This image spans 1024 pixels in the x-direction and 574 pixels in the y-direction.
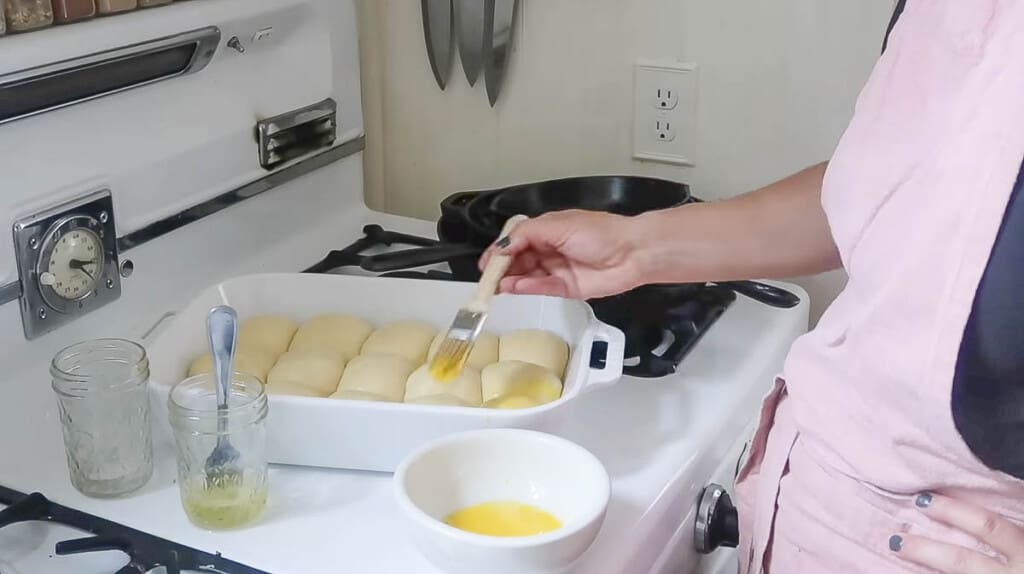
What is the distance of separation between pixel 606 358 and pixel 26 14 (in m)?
0.48

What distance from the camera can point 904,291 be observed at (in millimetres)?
580

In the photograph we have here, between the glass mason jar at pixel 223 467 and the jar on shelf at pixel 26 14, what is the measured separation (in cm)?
28

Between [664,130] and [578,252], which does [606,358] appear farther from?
[664,130]

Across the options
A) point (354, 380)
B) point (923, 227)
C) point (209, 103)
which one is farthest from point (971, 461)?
point (209, 103)

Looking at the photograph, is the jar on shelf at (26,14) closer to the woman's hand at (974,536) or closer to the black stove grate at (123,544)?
the black stove grate at (123,544)

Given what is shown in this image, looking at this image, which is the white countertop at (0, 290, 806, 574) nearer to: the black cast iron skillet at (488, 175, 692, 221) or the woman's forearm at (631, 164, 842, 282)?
the woman's forearm at (631, 164, 842, 282)

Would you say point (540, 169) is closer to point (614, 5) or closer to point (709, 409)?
point (614, 5)

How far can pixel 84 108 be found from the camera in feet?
2.72

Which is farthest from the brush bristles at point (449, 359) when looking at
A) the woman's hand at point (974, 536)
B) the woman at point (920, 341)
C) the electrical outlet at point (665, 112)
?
the electrical outlet at point (665, 112)

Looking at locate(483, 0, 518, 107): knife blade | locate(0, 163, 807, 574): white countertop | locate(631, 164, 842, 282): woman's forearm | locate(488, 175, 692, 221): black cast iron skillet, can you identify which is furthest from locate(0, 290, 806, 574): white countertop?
→ locate(483, 0, 518, 107): knife blade

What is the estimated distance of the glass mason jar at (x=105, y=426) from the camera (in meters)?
0.73

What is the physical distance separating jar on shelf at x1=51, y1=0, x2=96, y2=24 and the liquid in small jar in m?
0.35

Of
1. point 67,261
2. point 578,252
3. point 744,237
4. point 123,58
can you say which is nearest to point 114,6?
point 123,58

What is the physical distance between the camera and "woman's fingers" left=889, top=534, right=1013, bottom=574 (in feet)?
1.97
